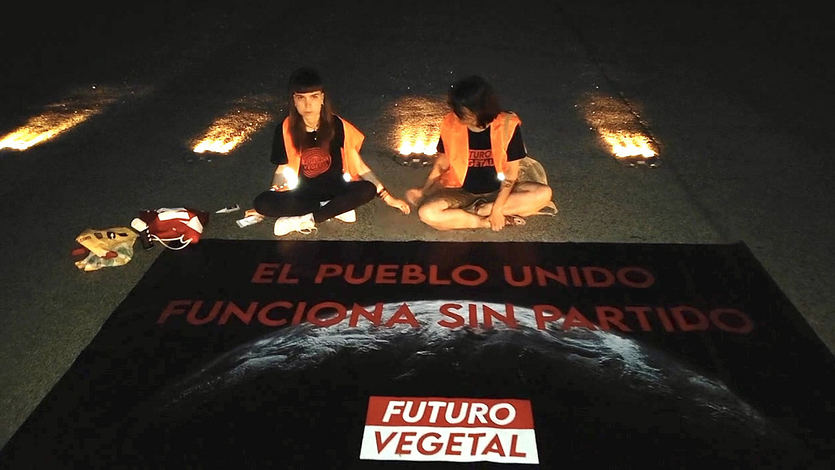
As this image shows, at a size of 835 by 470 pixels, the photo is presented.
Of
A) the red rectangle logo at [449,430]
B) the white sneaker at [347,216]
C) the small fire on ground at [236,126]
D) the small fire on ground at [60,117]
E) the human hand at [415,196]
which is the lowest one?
the small fire on ground at [60,117]

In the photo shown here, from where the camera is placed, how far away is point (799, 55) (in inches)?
250

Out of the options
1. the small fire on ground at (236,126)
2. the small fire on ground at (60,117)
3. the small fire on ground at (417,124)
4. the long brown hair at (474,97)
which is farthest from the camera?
the small fire on ground at (60,117)

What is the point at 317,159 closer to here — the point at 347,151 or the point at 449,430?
the point at 347,151

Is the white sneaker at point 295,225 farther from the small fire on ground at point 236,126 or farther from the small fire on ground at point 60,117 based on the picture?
the small fire on ground at point 60,117

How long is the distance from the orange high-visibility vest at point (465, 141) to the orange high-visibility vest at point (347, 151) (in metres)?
0.51

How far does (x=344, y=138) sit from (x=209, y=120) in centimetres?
230

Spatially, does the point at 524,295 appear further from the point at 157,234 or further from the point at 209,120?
the point at 209,120

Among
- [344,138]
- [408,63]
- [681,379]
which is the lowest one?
[408,63]

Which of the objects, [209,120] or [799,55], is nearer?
[209,120]

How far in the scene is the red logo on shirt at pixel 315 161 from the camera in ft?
10.6

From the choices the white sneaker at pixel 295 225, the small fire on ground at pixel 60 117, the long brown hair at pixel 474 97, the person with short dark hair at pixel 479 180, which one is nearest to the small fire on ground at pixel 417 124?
the person with short dark hair at pixel 479 180

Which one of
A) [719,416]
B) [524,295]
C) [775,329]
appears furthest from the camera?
[524,295]

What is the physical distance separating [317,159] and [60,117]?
3.36m

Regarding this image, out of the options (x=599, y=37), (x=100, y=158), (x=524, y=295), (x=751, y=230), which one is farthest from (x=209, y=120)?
(x=599, y=37)
